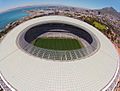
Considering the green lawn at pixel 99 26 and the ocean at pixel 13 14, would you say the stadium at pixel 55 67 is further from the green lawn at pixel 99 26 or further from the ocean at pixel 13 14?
the ocean at pixel 13 14

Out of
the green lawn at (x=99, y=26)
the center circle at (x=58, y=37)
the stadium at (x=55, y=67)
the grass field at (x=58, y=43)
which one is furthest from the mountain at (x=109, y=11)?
the stadium at (x=55, y=67)

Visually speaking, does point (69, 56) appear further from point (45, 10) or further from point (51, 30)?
point (45, 10)

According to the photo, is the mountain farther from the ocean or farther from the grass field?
the grass field

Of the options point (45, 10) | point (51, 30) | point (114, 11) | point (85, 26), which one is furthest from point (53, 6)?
point (85, 26)

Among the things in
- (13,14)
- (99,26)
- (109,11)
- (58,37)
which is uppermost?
(109,11)

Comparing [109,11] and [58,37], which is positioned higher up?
[109,11]

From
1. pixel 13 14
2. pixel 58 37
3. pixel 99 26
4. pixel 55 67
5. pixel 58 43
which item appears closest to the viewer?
pixel 55 67

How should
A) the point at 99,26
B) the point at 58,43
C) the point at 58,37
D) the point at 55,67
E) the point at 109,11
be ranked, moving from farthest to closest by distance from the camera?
the point at 109,11 → the point at 99,26 → the point at 58,37 → the point at 58,43 → the point at 55,67

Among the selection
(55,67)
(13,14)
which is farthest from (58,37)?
(13,14)

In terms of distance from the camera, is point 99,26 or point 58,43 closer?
point 58,43

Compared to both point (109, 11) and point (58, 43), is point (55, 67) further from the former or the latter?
point (109, 11)
